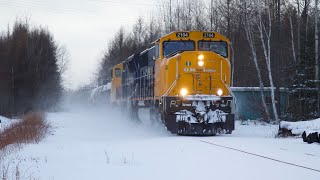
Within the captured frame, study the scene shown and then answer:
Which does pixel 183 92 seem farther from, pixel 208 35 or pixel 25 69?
pixel 25 69

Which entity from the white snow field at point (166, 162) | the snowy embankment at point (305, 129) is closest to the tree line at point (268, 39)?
the snowy embankment at point (305, 129)

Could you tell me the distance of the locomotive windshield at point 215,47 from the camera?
17.2 metres

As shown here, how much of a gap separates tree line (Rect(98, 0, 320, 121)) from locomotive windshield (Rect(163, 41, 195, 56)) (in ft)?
31.2

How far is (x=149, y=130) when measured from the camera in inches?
787

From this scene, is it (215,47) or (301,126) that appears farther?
(215,47)

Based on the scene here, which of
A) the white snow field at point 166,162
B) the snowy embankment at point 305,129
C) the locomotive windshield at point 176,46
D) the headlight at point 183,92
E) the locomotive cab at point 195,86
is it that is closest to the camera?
the white snow field at point 166,162

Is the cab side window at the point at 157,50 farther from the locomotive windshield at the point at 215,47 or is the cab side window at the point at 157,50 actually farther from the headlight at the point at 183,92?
the headlight at the point at 183,92

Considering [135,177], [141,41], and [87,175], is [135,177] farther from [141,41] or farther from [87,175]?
[141,41]

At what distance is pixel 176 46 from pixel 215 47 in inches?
59.5

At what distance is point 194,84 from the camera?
16.3m

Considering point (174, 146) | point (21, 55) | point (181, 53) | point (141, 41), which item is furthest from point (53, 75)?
point (174, 146)

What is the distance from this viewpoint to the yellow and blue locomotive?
15922 mm

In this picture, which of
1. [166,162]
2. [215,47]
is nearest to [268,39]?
[215,47]

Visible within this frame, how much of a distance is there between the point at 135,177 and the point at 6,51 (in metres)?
34.0
